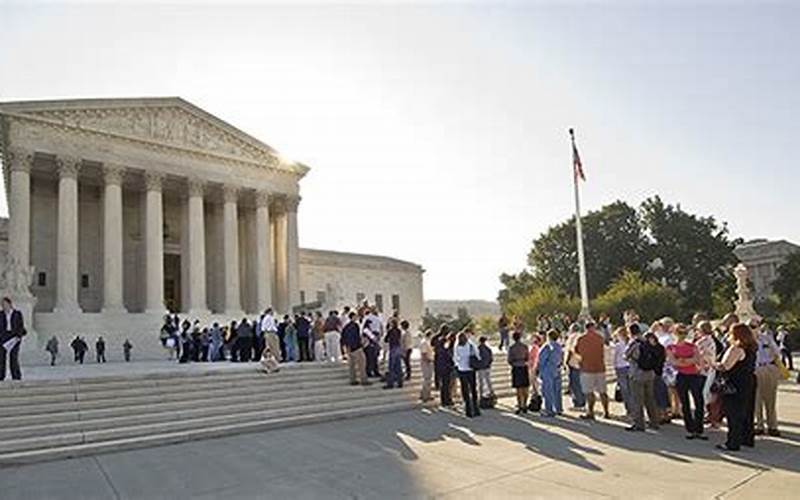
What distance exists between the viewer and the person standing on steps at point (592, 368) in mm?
→ 12227

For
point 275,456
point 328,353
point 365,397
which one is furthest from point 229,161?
point 275,456

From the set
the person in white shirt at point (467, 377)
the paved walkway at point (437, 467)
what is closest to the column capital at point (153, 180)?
the paved walkway at point (437, 467)

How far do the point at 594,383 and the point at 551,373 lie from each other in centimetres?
126

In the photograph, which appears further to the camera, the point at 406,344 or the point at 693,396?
the point at 406,344

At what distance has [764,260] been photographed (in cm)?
8681

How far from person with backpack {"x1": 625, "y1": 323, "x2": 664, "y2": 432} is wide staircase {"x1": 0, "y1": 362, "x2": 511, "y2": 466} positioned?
18.2 ft

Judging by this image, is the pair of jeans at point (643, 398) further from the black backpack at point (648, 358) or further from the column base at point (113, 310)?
the column base at point (113, 310)

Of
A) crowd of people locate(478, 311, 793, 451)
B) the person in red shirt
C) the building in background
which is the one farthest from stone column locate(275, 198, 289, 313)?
the building in background

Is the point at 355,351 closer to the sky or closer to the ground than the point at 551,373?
closer to the sky

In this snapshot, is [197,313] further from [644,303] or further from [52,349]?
[644,303]

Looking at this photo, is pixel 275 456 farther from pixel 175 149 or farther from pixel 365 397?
pixel 175 149

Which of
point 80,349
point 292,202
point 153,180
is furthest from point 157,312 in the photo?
point 292,202

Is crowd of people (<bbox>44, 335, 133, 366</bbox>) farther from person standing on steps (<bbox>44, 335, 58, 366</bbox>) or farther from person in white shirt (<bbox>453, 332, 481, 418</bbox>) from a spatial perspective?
person in white shirt (<bbox>453, 332, 481, 418</bbox>)

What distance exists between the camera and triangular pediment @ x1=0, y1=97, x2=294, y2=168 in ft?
98.7
